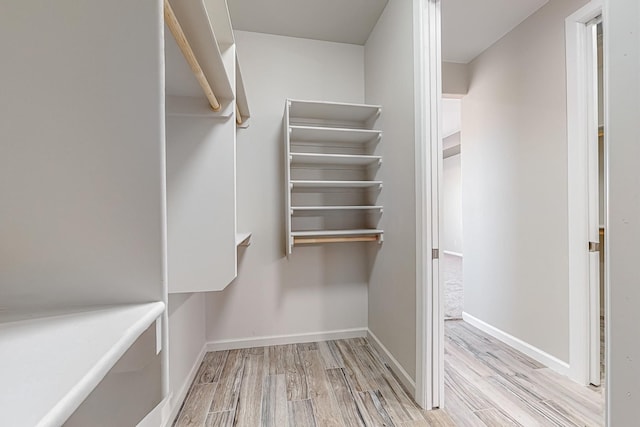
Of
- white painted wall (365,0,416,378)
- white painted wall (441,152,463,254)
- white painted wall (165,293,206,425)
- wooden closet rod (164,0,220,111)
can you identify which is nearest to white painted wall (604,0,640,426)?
white painted wall (365,0,416,378)

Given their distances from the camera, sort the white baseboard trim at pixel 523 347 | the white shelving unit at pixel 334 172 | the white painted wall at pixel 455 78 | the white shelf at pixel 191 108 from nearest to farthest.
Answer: the white shelf at pixel 191 108 → the white baseboard trim at pixel 523 347 → the white shelving unit at pixel 334 172 → the white painted wall at pixel 455 78

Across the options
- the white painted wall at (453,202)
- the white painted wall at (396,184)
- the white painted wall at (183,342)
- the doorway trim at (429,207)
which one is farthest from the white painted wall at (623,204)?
the white painted wall at (453,202)

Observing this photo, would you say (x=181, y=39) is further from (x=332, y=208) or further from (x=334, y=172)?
(x=334, y=172)

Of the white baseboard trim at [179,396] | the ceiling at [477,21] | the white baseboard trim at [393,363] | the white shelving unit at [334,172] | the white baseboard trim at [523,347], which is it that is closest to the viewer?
the white baseboard trim at [179,396]

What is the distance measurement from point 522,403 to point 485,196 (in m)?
1.58

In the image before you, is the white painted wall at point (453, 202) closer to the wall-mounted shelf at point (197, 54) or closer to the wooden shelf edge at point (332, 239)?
the wooden shelf edge at point (332, 239)

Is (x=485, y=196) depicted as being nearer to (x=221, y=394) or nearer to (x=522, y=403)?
(x=522, y=403)

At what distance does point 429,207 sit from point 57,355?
5.04ft

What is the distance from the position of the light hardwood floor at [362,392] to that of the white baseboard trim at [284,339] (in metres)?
0.06

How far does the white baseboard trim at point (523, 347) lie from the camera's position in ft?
6.08

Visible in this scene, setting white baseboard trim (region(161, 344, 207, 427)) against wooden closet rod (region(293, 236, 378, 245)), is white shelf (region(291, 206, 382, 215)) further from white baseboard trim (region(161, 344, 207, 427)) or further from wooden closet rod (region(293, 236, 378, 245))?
white baseboard trim (region(161, 344, 207, 427))

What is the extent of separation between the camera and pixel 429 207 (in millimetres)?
1536

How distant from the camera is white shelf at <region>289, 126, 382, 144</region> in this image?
2.04m

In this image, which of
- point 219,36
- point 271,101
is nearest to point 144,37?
point 219,36
